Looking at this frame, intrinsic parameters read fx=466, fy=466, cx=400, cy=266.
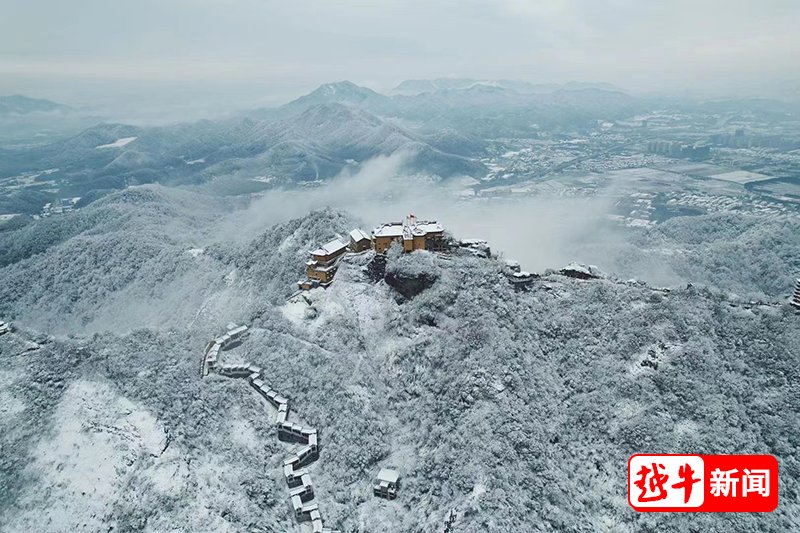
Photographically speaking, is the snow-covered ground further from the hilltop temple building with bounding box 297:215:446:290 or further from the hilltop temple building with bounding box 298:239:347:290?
the hilltop temple building with bounding box 297:215:446:290

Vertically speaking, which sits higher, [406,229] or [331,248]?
[406,229]

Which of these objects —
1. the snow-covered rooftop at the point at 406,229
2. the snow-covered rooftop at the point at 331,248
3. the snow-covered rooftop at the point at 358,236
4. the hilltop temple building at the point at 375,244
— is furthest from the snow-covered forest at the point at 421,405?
the snow-covered rooftop at the point at 331,248

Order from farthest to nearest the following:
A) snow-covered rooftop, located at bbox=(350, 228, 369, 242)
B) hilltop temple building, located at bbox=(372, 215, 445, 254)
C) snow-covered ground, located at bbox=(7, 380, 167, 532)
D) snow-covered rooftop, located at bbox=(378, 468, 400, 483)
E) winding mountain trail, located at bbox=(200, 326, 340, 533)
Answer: snow-covered rooftop, located at bbox=(350, 228, 369, 242)
hilltop temple building, located at bbox=(372, 215, 445, 254)
snow-covered rooftop, located at bbox=(378, 468, 400, 483)
winding mountain trail, located at bbox=(200, 326, 340, 533)
snow-covered ground, located at bbox=(7, 380, 167, 532)

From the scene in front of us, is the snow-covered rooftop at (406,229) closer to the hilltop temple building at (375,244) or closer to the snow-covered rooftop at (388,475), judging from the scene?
the hilltop temple building at (375,244)

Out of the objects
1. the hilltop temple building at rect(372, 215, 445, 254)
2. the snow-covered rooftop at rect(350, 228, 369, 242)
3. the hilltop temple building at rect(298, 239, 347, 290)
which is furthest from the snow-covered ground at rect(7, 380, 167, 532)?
the snow-covered rooftop at rect(350, 228, 369, 242)

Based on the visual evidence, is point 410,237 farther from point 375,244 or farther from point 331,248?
point 331,248

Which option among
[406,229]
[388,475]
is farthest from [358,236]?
[388,475]

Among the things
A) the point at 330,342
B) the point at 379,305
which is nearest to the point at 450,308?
the point at 379,305

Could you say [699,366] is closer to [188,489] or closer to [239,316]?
[188,489]

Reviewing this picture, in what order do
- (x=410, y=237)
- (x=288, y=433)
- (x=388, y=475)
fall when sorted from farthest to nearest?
1. (x=410, y=237)
2. (x=288, y=433)
3. (x=388, y=475)
